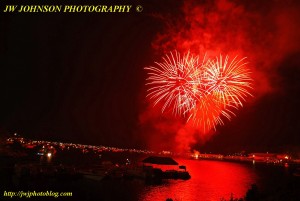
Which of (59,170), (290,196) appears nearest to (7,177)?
(59,170)

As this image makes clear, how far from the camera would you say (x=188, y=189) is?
124 feet

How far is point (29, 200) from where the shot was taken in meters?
23.9

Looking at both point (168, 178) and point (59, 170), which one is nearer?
point (59, 170)

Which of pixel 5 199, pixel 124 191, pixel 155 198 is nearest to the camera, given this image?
pixel 5 199

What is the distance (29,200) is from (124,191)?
1186cm

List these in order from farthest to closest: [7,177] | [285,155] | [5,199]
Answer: [285,155] → [7,177] → [5,199]

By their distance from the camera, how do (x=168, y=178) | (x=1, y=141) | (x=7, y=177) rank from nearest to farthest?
(x=7, y=177) < (x=168, y=178) < (x=1, y=141)

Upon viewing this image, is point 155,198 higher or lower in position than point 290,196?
lower

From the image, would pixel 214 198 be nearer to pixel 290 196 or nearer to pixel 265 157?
pixel 290 196

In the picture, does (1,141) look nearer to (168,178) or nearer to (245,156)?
(168,178)

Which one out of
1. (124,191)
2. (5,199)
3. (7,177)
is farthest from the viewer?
(7,177)

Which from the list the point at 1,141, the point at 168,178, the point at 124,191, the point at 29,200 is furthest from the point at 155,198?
the point at 1,141

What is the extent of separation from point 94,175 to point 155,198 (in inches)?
475

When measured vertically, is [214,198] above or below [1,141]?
below
